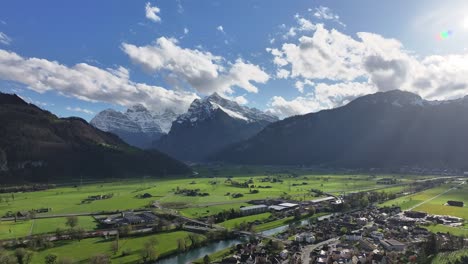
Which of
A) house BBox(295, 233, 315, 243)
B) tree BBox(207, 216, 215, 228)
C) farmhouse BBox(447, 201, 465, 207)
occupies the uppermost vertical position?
farmhouse BBox(447, 201, 465, 207)

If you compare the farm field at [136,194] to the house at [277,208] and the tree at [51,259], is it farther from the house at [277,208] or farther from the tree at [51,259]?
the tree at [51,259]

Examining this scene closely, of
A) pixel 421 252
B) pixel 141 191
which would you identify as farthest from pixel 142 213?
pixel 421 252

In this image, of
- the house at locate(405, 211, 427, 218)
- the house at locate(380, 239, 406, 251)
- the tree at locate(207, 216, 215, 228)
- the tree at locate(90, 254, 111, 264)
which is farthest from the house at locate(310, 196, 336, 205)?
the tree at locate(90, 254, 111, 264)

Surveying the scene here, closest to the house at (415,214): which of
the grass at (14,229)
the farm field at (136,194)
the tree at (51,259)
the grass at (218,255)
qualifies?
the farm field at (136,194)

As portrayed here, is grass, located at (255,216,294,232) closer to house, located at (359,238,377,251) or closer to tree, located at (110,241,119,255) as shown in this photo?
house, located at (359,238,377,251)

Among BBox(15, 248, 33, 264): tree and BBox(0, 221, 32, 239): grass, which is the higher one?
BBox(0, 221, 32, 239): grass

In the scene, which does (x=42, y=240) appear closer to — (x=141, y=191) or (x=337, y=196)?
(x=141, y=191)
